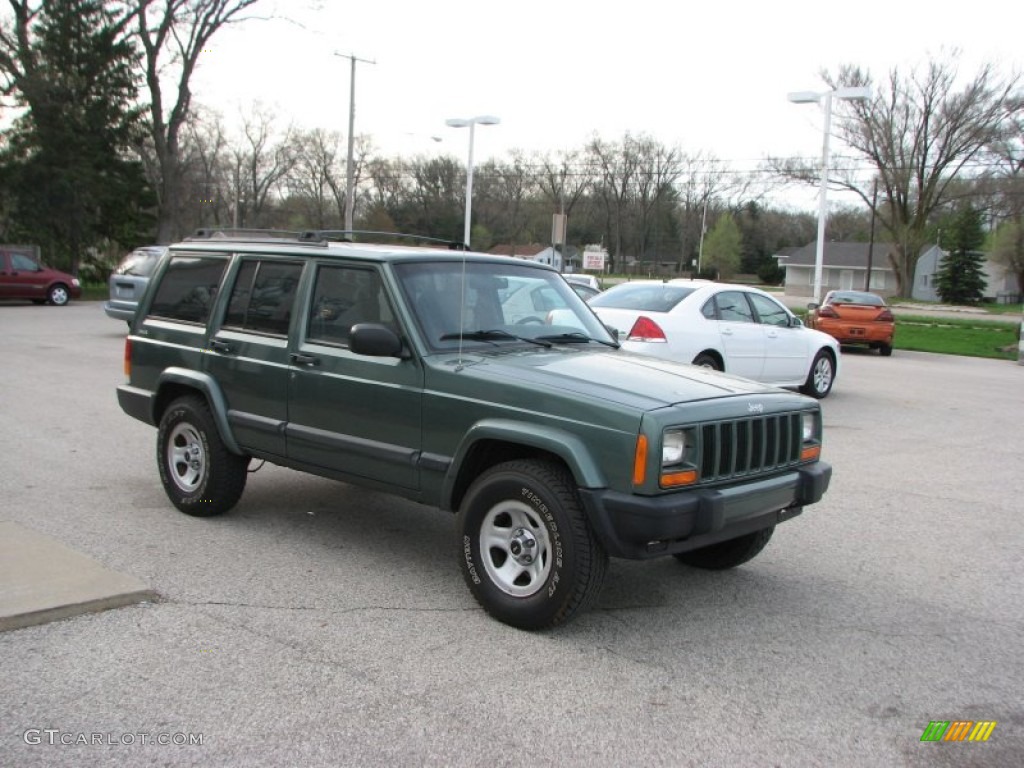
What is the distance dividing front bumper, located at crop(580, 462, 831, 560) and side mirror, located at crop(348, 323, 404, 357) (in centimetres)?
136

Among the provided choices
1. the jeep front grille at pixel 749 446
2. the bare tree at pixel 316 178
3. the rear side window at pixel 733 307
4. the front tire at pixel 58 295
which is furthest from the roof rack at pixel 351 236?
the bare tree at pixel 316 178

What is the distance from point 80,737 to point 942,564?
4886 millimetres

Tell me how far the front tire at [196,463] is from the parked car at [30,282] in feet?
83.9

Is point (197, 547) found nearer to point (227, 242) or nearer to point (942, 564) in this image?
point (227, 242)

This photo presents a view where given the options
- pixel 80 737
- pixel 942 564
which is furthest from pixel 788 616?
pixel 80 737

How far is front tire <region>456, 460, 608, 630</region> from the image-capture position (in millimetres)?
4195

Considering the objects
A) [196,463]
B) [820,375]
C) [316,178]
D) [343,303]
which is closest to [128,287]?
[820,375]

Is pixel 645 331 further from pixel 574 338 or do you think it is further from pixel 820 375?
pixel 574 338

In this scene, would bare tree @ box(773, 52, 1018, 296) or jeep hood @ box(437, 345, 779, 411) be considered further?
bare tree @ box(773, 52, 1018, 296)

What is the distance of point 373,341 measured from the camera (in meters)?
4.79

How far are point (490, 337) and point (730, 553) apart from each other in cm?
188

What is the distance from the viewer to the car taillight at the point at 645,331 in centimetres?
1061

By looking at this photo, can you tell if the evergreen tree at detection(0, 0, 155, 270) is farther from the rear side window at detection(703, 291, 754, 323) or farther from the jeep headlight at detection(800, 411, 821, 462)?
the jeep headlight at detection(800, 411, 821, 462)

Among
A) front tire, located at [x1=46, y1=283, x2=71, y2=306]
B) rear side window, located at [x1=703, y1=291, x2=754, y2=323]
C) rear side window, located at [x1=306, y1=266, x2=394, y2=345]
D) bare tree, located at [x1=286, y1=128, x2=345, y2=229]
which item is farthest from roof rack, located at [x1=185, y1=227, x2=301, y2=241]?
bare tree, located at [x1=286, y1=128, x2=345, y2=229]
